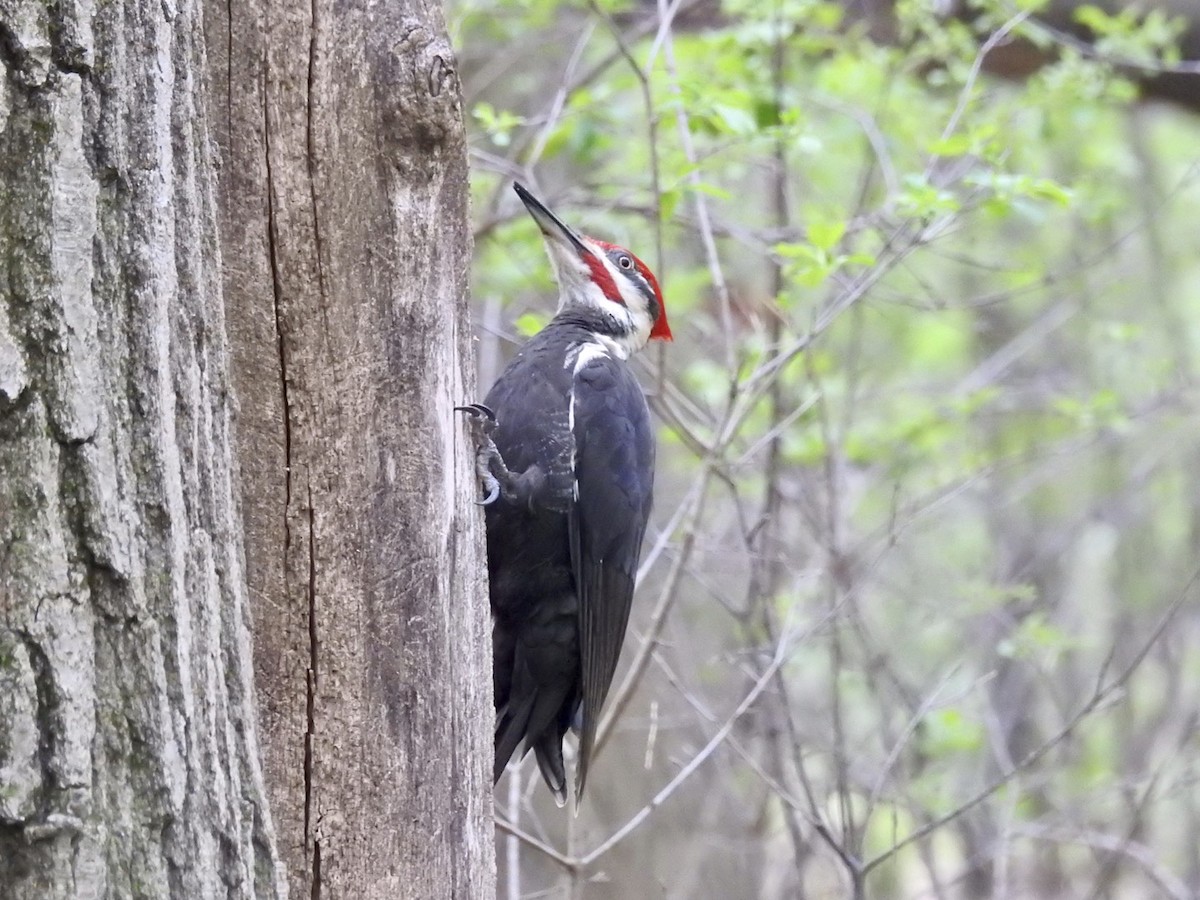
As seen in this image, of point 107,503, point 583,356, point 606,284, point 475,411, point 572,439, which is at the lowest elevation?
point 107,503

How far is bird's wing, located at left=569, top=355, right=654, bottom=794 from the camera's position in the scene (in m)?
3.10

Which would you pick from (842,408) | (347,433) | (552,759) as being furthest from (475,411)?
(842,408)

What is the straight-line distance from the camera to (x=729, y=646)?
5551 millimetres

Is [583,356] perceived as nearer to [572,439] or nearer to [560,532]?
[572,439]

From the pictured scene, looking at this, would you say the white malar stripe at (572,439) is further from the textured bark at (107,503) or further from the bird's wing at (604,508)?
the textured bark at (107,503)

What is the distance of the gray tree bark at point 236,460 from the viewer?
4.22 ft

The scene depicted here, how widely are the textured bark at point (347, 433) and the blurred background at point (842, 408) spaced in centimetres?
117

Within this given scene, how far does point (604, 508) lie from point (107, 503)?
194cm

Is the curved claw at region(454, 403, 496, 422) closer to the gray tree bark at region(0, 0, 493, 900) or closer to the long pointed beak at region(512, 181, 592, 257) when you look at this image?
the gray tree bark at region(0, 0, 493, 900)

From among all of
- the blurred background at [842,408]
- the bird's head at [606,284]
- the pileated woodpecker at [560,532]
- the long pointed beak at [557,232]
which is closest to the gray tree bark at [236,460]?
the pileated woodpecker at [560,532]

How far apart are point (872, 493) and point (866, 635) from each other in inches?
99.3

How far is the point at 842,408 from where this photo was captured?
17.5 feet

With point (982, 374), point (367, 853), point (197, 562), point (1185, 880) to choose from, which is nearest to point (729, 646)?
point (982, 374)

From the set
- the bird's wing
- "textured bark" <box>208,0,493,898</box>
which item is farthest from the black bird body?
"textured bark" <box>208,0,493,898</box>
